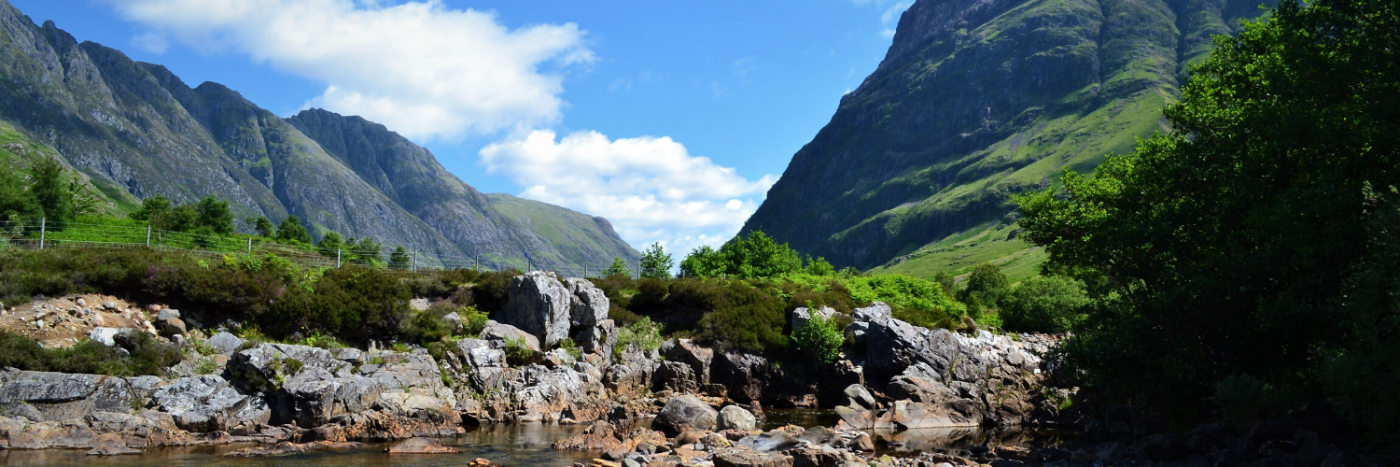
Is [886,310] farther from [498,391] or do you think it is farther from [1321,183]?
[1321,183]

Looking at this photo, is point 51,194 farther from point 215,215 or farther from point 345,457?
point 345,457

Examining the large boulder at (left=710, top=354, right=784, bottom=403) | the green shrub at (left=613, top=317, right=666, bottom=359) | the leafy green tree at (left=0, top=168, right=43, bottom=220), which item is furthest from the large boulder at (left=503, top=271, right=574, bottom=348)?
the leafy green tree at (left=0, top=168, right=43, bottom=220)

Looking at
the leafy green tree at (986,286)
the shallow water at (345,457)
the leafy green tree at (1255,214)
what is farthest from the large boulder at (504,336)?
the leafy green tree at (986,286)

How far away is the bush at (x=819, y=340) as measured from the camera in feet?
130

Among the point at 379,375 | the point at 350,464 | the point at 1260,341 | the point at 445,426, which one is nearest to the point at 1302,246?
the point at 1260,341

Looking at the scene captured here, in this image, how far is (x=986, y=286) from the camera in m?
68.1

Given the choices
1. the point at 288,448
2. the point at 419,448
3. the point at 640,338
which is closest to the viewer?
the point at 288,448

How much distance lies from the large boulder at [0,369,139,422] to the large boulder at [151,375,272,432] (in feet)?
3.38

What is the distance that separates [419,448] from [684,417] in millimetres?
9343

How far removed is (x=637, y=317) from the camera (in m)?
43.4

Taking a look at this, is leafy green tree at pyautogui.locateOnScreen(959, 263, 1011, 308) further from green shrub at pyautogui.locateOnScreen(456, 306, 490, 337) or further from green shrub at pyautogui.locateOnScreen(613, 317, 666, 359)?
green shrub at pyautogui.locateOnScreen(456, 306, 490, 337)

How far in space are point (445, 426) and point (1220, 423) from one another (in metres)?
24.8

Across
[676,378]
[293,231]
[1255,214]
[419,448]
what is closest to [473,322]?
[676,378]

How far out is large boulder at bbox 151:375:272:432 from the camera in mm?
24312
